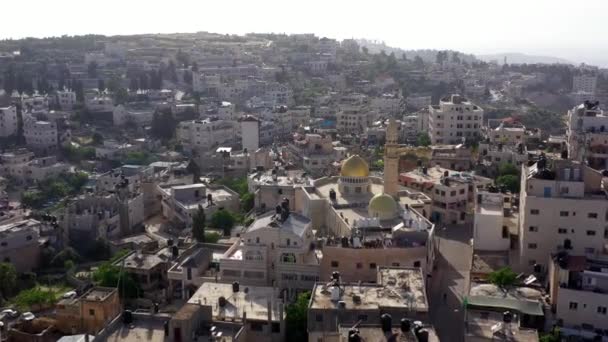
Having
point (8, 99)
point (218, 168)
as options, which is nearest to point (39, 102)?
point (8, 99)

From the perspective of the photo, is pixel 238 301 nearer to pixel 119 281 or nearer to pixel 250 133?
pixel 119 281

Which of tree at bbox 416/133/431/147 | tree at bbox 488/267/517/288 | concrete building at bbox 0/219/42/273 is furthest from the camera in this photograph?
tree at bbox 416/133/431/147

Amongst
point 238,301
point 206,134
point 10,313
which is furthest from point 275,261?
point 206,134

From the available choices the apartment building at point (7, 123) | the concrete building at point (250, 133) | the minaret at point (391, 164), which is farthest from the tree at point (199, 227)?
the apartment building at point (7, 123)

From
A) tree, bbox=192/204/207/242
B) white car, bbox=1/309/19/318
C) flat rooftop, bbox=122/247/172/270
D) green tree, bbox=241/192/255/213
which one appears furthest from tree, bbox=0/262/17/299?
green tree, bbox=241/192/255/213

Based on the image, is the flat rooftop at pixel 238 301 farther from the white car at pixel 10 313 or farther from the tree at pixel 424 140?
the tree at pixel 424 140

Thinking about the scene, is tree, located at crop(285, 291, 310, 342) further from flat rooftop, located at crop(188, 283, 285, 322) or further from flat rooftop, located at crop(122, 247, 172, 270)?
flat rooftop, located at crop(122, 247, 172, 270)
